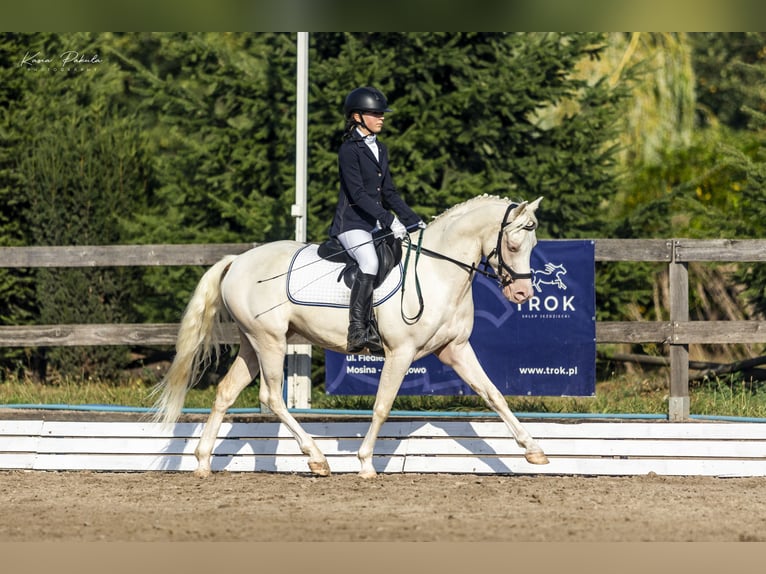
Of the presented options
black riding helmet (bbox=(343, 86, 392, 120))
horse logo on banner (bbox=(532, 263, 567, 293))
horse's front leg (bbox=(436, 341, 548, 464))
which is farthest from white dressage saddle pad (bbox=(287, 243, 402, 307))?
horse logo on banner (bbox=(532, 263, 567, 293))

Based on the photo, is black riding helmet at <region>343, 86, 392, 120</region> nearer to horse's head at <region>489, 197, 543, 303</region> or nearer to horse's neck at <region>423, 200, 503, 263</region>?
horse's neck at <region>423, 200, 503, 263</region>

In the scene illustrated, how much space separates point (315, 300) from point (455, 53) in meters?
5.49

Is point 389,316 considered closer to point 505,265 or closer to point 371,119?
point 505,265

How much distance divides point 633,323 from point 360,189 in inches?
111

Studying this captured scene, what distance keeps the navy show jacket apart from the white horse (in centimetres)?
35

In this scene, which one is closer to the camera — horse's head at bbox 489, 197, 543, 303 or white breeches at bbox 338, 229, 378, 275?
horse's head at bbox 489, 197, 543, 303

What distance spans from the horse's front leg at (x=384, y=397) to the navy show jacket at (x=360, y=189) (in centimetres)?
97

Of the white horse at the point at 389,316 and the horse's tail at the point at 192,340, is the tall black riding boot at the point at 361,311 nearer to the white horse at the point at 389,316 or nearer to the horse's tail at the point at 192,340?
the white horse at the point at 389,316

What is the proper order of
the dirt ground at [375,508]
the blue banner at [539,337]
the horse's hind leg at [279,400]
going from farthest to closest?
the blue banner at [539,337]
the horse's hind leg at [279,400]
the dirt ground at [375,508]

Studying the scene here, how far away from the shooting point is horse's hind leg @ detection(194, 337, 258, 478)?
7.79 meters

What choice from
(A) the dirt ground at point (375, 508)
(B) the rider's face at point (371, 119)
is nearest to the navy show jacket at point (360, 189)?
(B) the rider's face at point (371, 119)

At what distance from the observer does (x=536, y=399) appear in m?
10.1

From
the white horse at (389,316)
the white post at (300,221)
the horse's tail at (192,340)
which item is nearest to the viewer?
the white horse at (389,316)

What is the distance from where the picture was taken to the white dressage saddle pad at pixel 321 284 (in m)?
7.37
